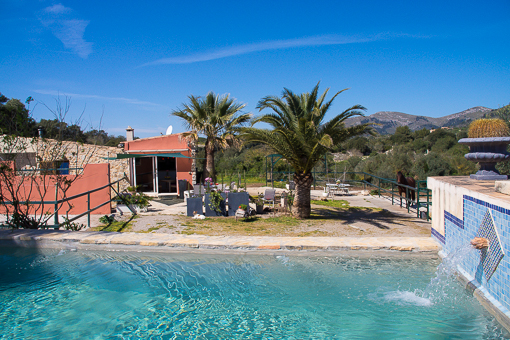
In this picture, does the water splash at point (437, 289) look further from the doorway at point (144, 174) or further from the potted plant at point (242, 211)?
the doorway at point (144, 174)

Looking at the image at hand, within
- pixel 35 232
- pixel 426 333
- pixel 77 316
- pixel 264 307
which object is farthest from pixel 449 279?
pixel 35 232

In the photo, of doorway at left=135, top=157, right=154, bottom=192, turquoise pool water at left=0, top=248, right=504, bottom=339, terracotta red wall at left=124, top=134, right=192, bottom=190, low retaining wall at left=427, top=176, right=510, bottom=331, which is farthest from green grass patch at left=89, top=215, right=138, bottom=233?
doorway at left=135, top=157, right=154, bottom=192

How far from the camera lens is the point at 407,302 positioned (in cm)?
459

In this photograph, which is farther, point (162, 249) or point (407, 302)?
point (162, 249)

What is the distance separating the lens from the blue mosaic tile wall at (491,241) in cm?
378

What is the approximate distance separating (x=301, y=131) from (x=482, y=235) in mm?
6003

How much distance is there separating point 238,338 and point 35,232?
5.37 metres

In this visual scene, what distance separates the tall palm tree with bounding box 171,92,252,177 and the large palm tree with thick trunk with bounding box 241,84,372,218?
4.90 m

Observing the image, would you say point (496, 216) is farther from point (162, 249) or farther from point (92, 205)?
point (92, 205)

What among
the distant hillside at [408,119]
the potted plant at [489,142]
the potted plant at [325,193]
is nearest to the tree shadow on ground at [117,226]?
the potted plant at [489,142]

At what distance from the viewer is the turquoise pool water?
403 centimetres

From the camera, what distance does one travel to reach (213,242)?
612 centimetres

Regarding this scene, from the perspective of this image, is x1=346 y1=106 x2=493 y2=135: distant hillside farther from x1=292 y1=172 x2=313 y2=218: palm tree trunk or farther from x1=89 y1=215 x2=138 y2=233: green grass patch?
x1=89 y1=215 x2=138 y2=233: green grass patch

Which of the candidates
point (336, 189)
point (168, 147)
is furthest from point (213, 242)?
point (168, 147)
